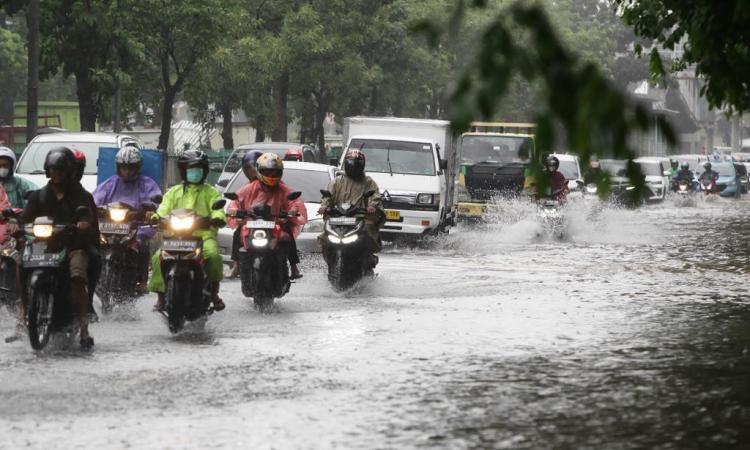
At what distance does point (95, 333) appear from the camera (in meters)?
12.4

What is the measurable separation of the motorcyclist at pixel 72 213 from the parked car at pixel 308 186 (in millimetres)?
8430

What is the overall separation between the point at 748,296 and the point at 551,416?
8868mm

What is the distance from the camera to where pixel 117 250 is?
13.8 metres

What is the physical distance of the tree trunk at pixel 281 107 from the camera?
51.4m

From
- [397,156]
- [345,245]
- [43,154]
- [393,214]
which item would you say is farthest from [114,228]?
[397,156]

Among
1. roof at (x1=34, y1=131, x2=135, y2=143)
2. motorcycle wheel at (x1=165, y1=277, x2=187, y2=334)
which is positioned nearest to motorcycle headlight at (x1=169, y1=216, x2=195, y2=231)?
motorcycle wheel at (x1=165, y1=277, x2=187, y2=334)

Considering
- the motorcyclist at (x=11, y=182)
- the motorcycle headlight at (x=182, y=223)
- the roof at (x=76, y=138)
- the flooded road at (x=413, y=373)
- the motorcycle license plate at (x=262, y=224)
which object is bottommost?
the flooded road at (x=413, y=373)

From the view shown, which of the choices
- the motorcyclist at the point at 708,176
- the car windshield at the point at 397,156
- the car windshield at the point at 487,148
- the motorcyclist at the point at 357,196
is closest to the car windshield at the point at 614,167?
the motorcyclist at the point at 357,196

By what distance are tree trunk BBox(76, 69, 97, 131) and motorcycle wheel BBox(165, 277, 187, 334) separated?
22475 millimetres

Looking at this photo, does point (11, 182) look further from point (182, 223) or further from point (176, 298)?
point (176, 298)

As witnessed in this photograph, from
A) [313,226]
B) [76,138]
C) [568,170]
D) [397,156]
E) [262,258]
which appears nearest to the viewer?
[262,258]

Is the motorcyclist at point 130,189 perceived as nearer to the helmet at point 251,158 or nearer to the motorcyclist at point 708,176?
the helmet at point 251,158

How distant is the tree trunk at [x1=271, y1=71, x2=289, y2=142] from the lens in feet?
169

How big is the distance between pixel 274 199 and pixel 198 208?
6.05 feet
